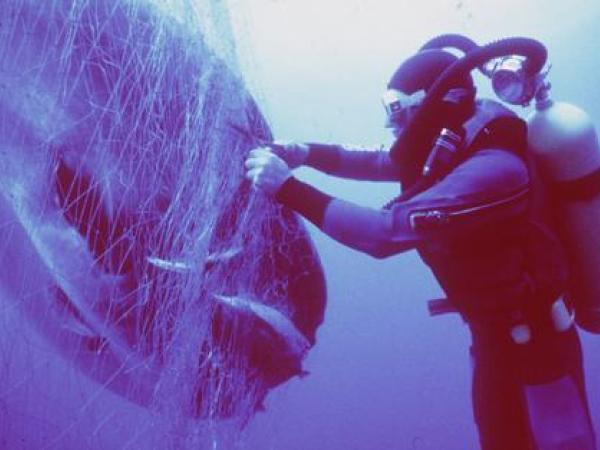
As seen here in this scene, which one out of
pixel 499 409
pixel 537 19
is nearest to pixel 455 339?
pixel 537 19

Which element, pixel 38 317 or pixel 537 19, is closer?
pixel 38 317

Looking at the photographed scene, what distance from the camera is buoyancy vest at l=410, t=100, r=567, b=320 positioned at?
6.66 feet

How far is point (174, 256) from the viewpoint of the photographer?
79.4 inches

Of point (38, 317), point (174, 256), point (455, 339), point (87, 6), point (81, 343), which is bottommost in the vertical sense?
point (455, 339)

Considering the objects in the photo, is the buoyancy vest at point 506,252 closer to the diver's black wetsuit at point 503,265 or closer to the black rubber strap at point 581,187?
the diver's black wetsuit at point 503,265

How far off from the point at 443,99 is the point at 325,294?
1.16 metres

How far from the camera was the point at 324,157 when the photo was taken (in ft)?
9.00

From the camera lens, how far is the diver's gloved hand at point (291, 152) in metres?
2.33

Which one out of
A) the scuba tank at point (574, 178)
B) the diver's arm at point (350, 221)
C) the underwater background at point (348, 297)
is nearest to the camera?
the diver's arm at point (350, 221)

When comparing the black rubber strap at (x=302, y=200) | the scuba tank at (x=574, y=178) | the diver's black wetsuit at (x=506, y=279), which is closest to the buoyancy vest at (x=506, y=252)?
the diver's black wetsuit at (x=506, y=279)

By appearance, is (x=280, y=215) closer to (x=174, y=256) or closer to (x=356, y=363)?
(x=174, y=256)

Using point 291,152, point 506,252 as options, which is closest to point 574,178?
point 506,252

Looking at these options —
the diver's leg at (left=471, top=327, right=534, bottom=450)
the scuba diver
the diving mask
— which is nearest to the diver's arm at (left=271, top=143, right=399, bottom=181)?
the scuba diver

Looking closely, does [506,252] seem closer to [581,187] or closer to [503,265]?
[503,265]
